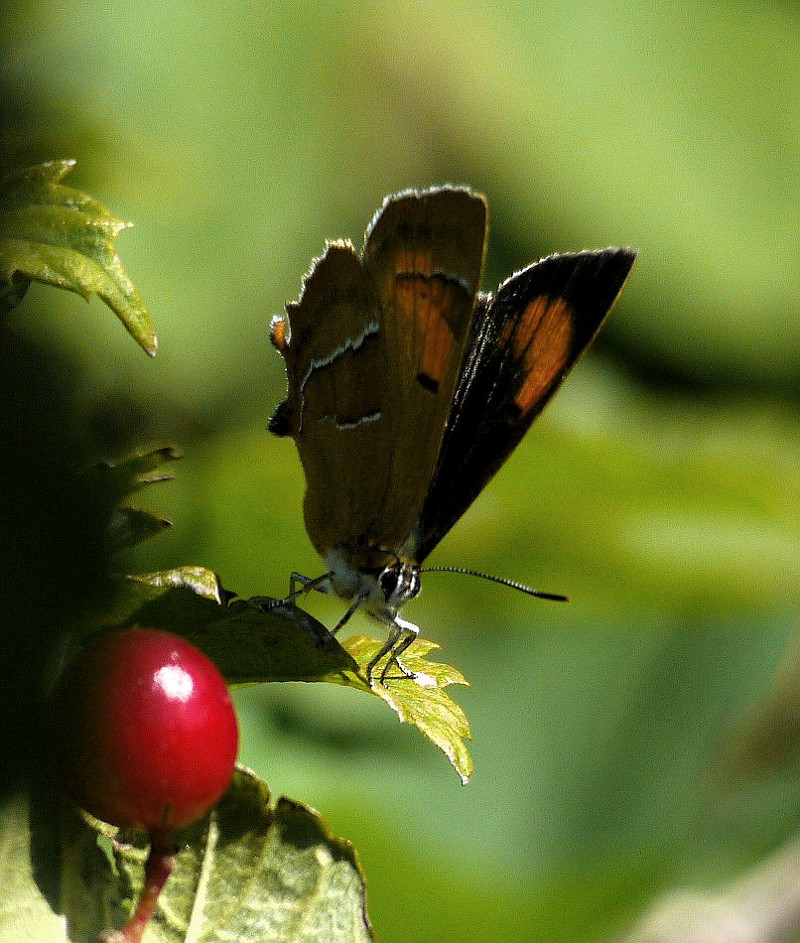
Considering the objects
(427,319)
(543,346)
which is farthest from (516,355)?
(427,319)

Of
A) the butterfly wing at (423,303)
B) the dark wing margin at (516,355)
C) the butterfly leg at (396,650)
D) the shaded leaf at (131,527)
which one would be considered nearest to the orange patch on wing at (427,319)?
the butterfly wing at (423,303)

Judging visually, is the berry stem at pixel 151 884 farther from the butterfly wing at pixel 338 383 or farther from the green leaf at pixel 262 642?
the butterfly wing at pixel 338 383

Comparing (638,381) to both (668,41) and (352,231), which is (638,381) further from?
(668,41)

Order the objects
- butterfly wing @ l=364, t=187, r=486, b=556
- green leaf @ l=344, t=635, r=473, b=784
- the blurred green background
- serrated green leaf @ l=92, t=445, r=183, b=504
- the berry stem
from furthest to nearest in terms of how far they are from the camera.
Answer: the blurred green background, butterfly wing @ l=364, t=187, r=486, b=556, green leaf @ l=344, t=635, r=473, b=784, the berry stem, serrated green leaf @ l=92, t=445, r=183, b=504

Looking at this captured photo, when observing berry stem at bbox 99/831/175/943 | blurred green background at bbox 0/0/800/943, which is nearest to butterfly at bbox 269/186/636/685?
blurred green background at bbox 0/0/800/943

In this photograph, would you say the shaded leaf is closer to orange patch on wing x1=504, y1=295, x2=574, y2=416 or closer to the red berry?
the red berry

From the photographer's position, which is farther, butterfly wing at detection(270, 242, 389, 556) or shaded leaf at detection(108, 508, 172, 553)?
butterfly wing at detection(270, 242, 389, 556)
